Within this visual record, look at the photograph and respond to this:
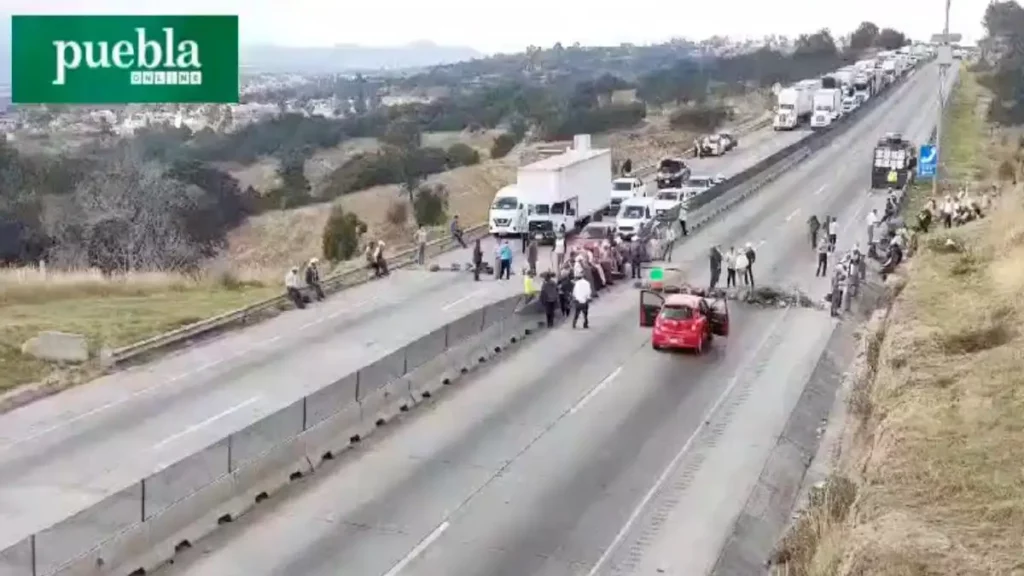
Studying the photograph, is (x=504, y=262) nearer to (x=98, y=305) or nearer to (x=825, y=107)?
(x=98, y=305)

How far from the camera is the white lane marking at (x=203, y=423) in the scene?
20.1 metres

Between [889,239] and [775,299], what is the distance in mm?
9216

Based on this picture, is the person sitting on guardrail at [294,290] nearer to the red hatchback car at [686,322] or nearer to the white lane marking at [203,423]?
the white lane marking at [203,423]

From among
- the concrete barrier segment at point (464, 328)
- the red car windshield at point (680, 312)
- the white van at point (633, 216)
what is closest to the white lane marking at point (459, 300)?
the concrete barrier segment at point (464, 328)

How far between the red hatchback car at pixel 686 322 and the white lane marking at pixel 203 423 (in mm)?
8672

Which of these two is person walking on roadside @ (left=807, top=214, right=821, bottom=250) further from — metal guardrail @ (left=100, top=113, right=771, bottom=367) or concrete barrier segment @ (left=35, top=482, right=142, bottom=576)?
concrete barrier segment @ (left=35, top=482, right=142, bottom=576)

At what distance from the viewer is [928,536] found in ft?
43.3

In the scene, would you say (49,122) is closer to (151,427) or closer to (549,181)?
(549,181)

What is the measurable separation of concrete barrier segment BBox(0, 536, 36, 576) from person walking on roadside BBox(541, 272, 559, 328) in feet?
56.3

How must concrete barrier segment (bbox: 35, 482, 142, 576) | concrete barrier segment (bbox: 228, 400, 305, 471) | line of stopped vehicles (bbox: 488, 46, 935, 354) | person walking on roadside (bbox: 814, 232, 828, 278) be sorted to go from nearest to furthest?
concrete barrier segment (bbox: 35, 482, 142, 576), concrete barrier segment (bbox: 228, 400, 305, 471), line of stopped vehicles (bbox: 488, 46, 935, 354), person walking on roadside (bbox: 814, 232, 828, 278)

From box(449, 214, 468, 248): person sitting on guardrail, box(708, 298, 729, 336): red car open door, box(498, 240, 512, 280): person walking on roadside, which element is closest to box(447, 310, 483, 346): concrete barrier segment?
box(708, 298, 729, 336): red car open door

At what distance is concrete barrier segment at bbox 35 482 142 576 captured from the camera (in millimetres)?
13195

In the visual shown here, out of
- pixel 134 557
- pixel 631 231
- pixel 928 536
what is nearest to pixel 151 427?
pixel 134 557

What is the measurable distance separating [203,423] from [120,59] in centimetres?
905
